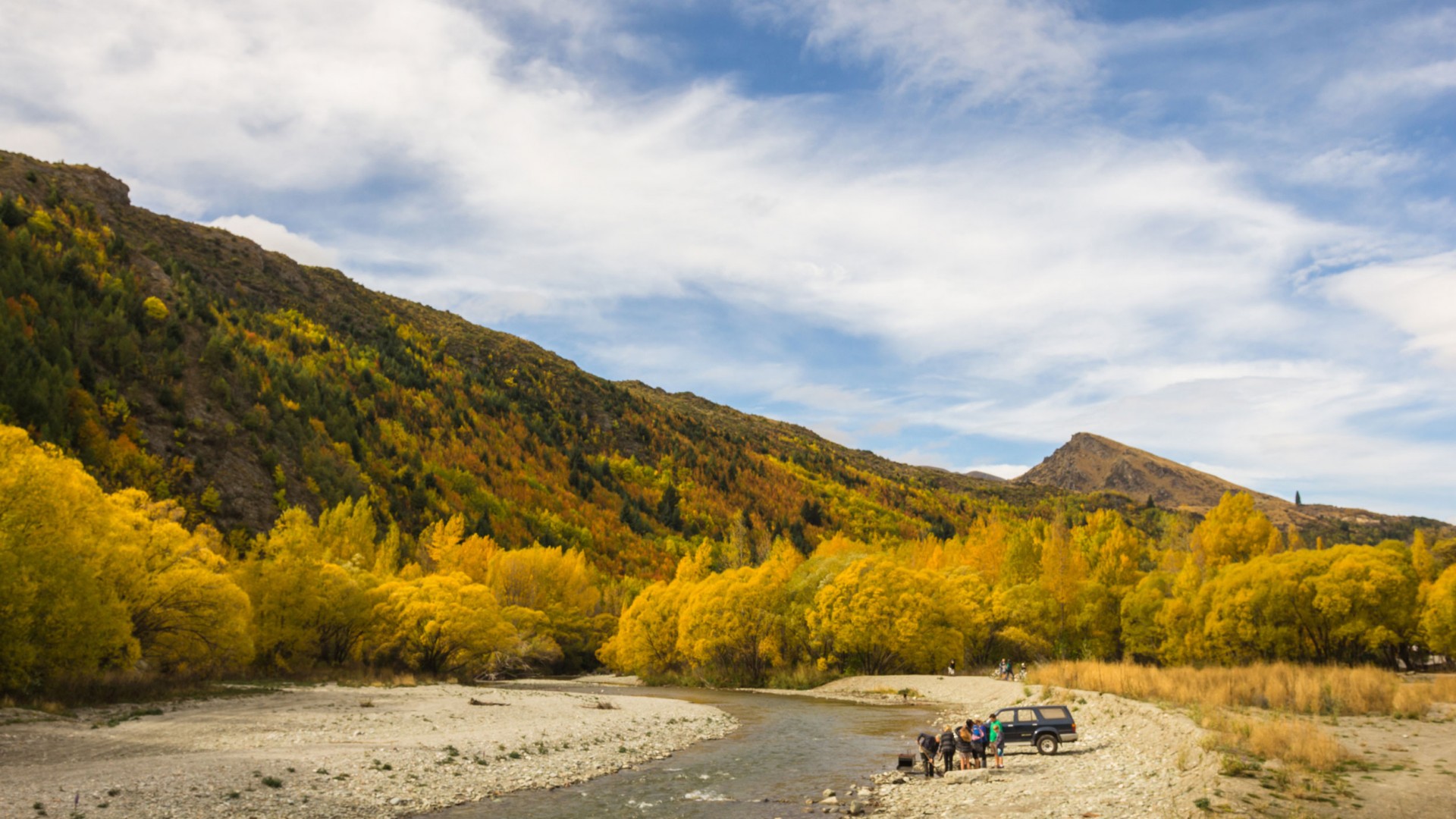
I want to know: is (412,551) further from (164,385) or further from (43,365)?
(43,365)

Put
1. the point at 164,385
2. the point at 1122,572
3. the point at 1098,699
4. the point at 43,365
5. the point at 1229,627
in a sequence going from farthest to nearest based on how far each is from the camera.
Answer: the point at 164,385 < the point at 1122,572 < the point at 43,365 < the point at 1229,627 < the point at 1098,699

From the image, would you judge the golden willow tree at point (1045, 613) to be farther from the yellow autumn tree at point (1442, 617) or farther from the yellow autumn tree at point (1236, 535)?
the yellow autumn tree at point (1236, 535)

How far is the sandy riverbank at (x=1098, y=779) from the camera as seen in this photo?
21.7 meters

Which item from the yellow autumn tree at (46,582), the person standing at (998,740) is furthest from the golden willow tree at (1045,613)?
the yellow autumn tree at (46,582)

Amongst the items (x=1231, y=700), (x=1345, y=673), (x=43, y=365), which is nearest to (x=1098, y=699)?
(x=1231, y=700)

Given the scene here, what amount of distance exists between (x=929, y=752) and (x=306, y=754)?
2193cm

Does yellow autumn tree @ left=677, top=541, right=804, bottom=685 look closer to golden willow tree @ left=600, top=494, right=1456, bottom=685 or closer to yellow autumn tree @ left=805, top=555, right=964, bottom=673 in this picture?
golden willow tree @ left=600, top=494, right=1456, bottom=685

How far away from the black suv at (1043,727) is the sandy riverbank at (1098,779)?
1.88ft

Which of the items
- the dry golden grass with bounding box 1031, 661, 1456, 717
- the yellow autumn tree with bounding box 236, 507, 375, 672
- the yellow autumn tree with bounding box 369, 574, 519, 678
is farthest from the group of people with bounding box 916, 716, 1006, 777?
the yellow autumn tree with bounding box 236, 507, 375, 672

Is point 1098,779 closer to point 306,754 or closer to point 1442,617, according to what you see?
point 306,754

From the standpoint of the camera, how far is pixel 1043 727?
3259cm

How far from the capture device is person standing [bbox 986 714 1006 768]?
30266 millimetres

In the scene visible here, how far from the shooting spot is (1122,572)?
307ft

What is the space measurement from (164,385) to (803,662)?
283 ft
